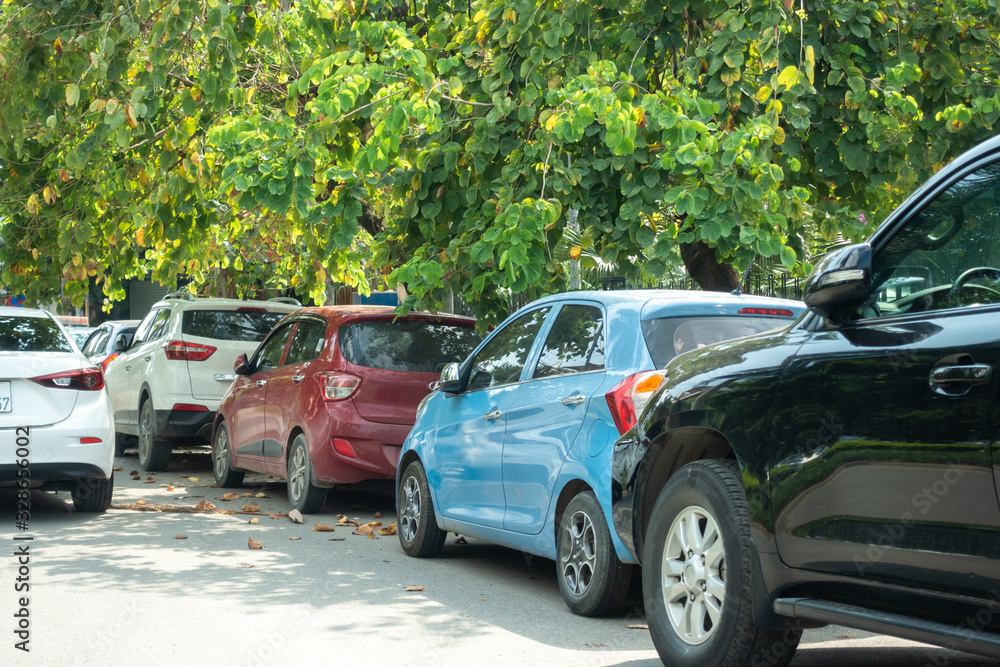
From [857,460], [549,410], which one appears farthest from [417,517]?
[857,460]

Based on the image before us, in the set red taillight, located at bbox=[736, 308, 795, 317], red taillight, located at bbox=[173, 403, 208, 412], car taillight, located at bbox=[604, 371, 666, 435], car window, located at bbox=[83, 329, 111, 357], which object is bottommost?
red taillight, located at bbox=[173, 403, 208, 412]

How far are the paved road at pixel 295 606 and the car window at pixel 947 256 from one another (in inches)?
79.7

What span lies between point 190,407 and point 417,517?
18.4 ft

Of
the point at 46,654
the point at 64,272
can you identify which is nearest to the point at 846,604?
the point at 46,654

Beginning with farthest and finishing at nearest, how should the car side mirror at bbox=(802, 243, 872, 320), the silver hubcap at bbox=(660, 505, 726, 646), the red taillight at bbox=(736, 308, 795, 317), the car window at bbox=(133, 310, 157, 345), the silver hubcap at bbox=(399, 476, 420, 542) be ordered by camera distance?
the car window at bbox=(133, 310, 157, 345), the silver hubcap at bbox=(399, 476, 420, 542), the red taillight at bbox=(736, 308, 795, 317), the silver hubcap at bbox=(660, 505, 726, 646), the car side mirror at bbox=(802, 243, 872, 320)

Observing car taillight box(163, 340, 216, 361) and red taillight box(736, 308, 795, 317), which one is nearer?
red taillight box(736, 308, 795, 317)

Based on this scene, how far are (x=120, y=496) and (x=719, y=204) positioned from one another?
6343 millimetres

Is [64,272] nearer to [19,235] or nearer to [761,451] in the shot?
[19,235]

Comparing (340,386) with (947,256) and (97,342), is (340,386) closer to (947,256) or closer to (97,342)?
(947,256)

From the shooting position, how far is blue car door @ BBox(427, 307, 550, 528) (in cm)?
708

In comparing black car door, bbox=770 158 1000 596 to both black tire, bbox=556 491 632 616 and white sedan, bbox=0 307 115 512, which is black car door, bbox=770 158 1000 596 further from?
white sedan, bbox=0 307 115 512

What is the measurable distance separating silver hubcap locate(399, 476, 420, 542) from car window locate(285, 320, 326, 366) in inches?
85.0

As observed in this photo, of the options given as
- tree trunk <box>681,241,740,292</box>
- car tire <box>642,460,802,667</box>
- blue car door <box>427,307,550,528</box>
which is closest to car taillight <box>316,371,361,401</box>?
blue car door <box>427,307,550,528</box>

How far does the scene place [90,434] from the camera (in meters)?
9.03
